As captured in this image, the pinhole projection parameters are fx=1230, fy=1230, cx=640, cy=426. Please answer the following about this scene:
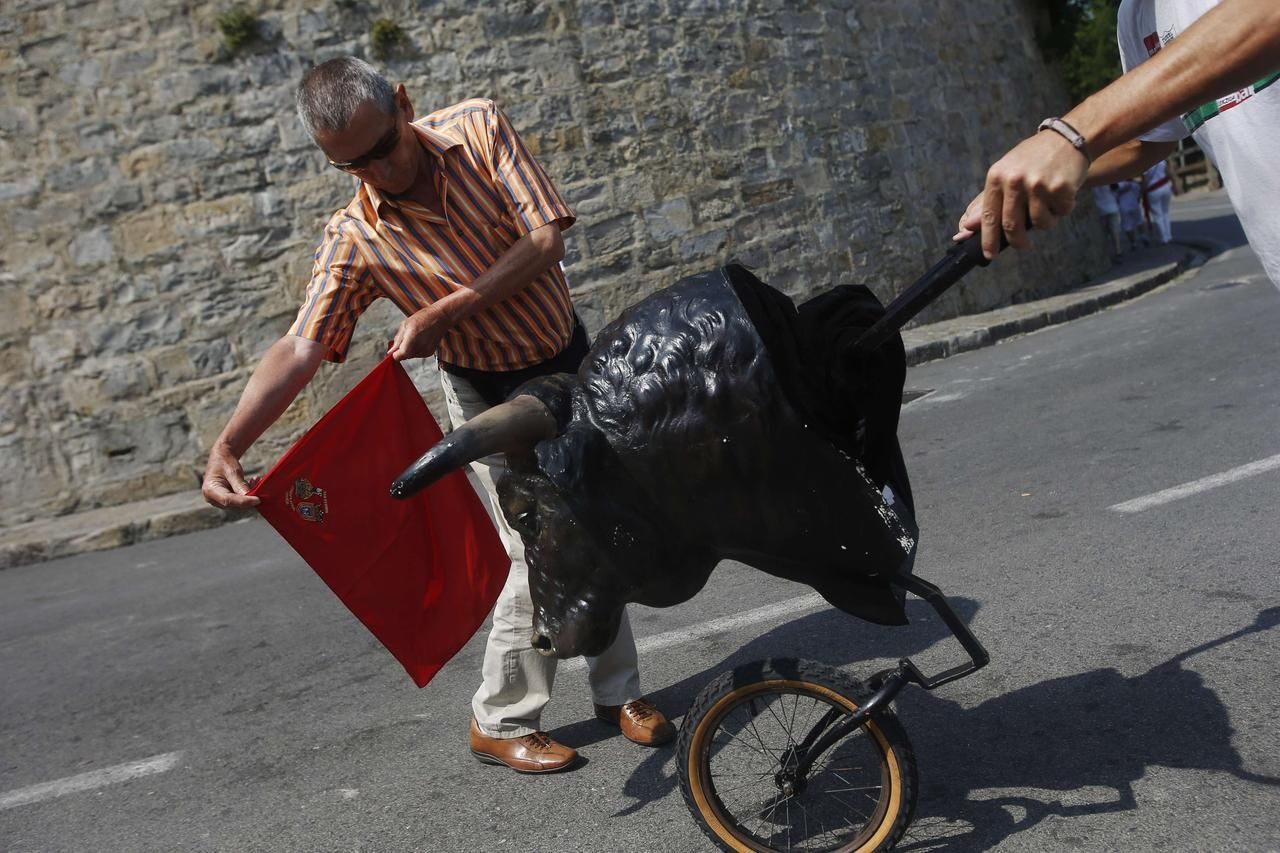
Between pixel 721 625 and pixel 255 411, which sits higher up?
pixel 255 411

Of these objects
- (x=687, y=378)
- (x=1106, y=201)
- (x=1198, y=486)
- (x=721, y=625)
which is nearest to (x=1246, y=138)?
(x=687, y=378)

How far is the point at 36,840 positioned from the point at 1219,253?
14.8 metres

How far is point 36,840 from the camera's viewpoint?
12.0 feet

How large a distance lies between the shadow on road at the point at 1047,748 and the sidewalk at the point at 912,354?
5882mm

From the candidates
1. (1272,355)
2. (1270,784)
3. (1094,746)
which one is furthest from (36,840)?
(1272,355)

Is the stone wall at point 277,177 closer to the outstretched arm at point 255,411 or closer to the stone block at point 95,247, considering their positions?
the stone block at point 95,247

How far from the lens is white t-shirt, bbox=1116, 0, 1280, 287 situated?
2.32 meters

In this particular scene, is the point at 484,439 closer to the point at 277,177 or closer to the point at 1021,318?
the point at 277,177

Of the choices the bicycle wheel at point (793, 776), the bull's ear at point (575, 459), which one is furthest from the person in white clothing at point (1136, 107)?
the bicycle wheel at point (793, 776)

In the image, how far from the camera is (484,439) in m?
2.32

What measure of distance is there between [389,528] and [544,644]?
3.24 feet

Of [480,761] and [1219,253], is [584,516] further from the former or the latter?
[1219,253]

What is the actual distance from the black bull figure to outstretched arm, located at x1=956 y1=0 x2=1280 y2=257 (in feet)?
1.69

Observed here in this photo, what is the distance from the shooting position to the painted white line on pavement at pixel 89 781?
3994mm
